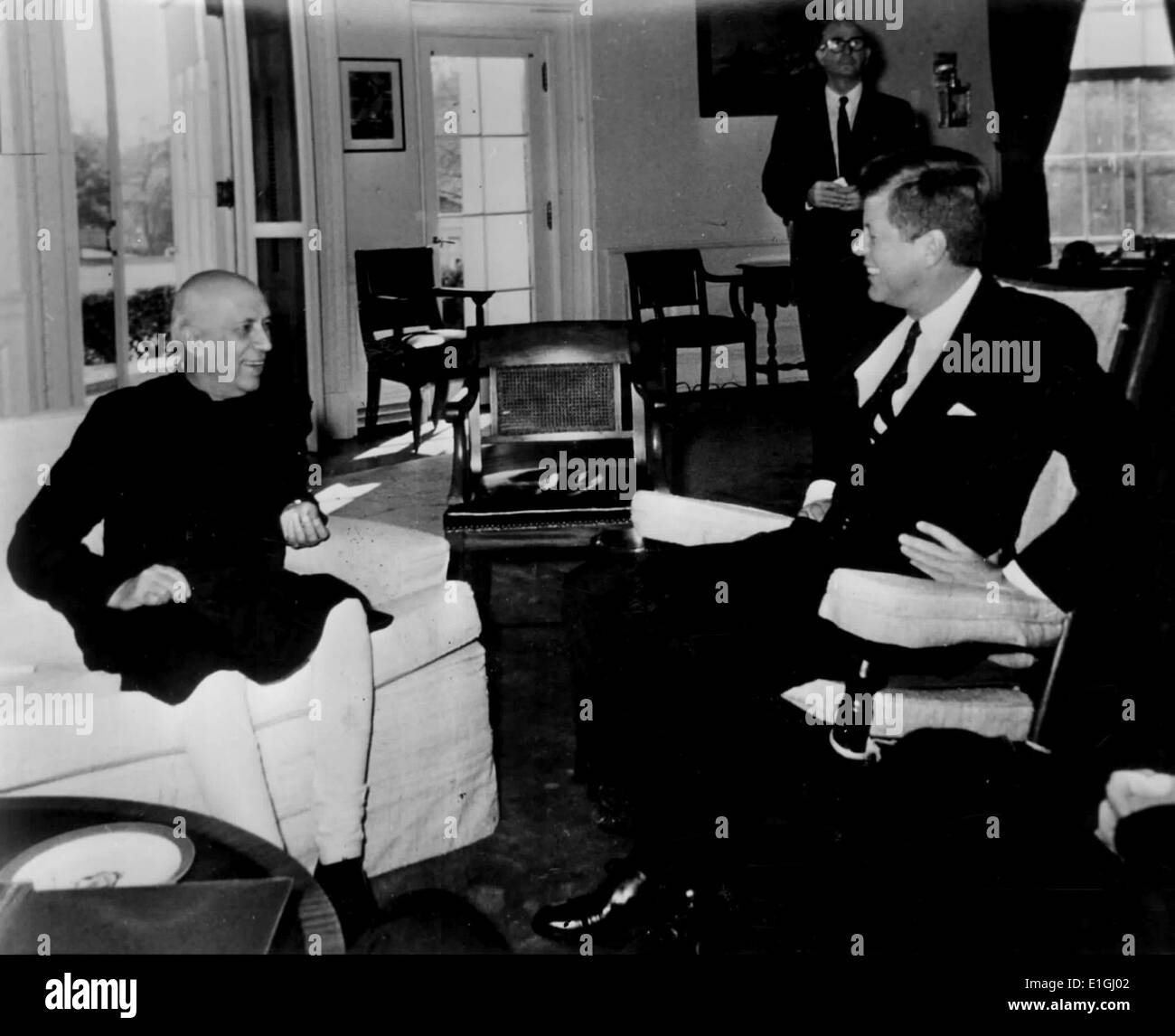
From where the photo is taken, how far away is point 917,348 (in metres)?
2.16

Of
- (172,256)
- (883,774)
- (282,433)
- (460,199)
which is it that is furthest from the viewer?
(460,199)

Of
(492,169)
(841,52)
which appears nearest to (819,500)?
(841,52)

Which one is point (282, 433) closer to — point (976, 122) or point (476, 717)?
point (476, 717)

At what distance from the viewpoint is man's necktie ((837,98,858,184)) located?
16.5 ft

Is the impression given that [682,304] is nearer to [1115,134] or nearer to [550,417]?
[1115,134]

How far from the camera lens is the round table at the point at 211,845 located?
1.22 metres

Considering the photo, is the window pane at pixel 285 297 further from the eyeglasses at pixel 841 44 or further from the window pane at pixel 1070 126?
the window pane at pixel 1070 126

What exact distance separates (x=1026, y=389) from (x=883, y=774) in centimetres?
63

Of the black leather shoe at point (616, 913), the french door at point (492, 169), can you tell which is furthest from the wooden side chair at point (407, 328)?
the black leather shoe at point (616, 913)

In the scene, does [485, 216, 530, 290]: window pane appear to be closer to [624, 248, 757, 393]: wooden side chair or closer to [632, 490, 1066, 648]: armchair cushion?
[624, 248, 757, 393]: wooden side chair

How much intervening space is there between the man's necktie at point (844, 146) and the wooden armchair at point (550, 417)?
169 cm
